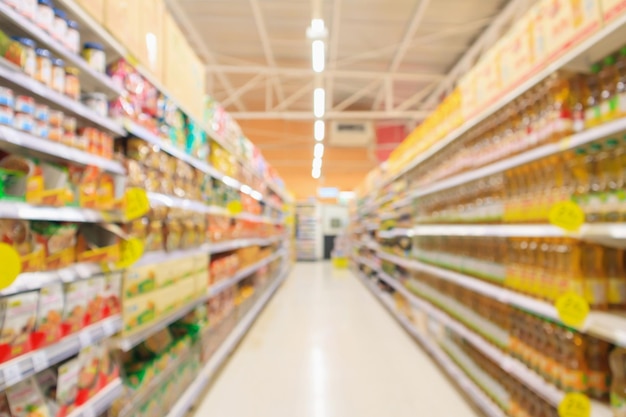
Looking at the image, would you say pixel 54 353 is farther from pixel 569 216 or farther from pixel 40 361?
pixel 569 216

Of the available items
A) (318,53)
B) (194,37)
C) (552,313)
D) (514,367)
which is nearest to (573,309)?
(552,313)

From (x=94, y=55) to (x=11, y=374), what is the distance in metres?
1.22

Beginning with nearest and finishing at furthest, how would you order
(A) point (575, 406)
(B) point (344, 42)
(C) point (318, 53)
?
(A) point (575, 406)
(C) point (318, 53)
(B) point (344, 42)

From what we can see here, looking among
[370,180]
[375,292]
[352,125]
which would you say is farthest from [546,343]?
[352,125]

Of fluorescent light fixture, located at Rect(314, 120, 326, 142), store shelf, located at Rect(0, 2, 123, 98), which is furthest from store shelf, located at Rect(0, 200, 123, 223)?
fluorescent light fixture, located at Rect(314, 120, 326, 142)

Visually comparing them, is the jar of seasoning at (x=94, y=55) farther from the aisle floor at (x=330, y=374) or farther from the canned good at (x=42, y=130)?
the aisle floor at (x=330, y=374)

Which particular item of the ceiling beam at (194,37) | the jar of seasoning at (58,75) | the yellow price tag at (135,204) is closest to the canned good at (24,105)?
the jar of seasoning at (58,75)

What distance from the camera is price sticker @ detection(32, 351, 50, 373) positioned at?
112 cm

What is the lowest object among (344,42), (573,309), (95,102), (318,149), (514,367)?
(514,367)

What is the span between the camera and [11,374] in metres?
1.02

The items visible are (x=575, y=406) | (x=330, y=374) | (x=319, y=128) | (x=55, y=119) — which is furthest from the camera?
(x=319, y=128)

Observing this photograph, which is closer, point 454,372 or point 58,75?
point 58,75

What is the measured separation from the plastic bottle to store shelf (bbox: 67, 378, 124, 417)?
2004 mm

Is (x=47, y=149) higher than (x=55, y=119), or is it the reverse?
(x=55, y=119)
